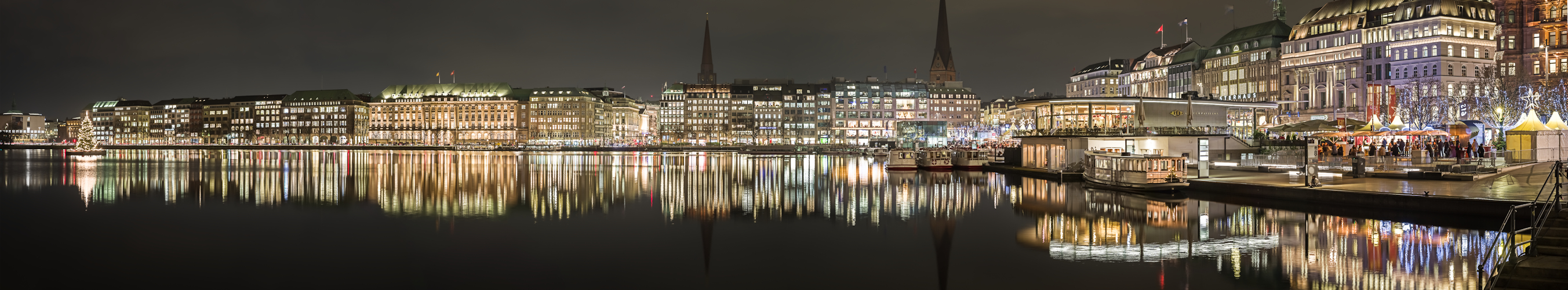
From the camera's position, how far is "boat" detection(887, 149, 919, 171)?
6341 centimetres

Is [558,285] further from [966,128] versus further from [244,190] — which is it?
[966,128]

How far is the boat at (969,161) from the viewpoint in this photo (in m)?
62.1

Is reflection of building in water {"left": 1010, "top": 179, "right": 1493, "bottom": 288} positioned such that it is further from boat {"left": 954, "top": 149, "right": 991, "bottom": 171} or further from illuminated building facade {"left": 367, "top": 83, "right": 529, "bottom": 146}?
illuminated building facade {"left": 367, "top": 83, "right": 529, "bottom": 146}

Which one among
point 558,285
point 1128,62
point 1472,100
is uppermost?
point 1128,62

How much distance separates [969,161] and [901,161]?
4622mm

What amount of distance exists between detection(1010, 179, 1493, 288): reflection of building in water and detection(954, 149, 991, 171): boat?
32.1 m

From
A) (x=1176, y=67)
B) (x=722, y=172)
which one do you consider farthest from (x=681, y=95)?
(x=722, y=172)

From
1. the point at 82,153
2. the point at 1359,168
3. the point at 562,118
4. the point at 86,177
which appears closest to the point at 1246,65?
the point at 1359,168

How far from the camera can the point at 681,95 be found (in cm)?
18362

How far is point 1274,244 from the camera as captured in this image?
20.4 meters

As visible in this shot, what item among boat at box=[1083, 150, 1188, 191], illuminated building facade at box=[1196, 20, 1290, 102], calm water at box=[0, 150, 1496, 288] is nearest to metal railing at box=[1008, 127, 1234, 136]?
calm water at box=[0, 150, 1496, 288]

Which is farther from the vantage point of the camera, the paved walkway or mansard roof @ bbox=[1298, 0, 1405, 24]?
mansard roof @ bbox=[1298, 0, 1405, 24]

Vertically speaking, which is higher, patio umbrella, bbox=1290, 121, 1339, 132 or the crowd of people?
patio umbrella, bbox=1290, 121, 1339, 132

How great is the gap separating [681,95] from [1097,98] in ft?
436
